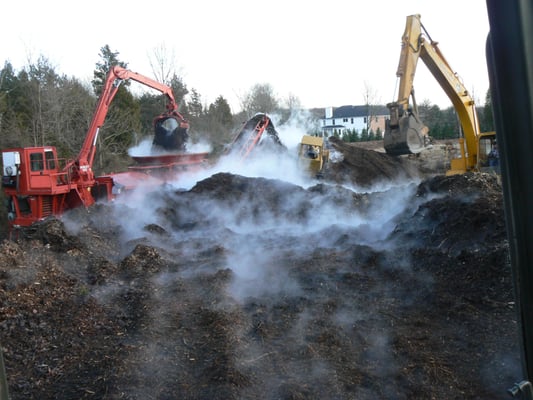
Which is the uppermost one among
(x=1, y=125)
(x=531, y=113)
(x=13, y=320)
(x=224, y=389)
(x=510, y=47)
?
(x=1, y=125)

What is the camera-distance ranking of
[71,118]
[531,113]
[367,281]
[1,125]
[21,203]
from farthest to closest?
[71,118] → [1,125] → [21,203] → [367,281] → [531,113]

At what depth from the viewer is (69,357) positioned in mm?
4488

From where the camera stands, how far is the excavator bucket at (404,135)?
1344 centimetres

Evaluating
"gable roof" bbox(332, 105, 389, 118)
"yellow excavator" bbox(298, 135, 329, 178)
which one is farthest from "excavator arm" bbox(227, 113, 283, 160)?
"gable roof" bbox(332, 105, 389, 118)

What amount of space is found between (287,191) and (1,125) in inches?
541

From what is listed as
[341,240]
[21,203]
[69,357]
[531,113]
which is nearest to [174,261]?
[341,240]

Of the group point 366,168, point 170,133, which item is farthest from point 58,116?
point 366,168

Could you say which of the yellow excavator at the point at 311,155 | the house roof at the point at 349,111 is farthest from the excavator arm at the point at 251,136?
the house roof at the point at 349,111

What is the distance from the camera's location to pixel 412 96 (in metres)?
13.6

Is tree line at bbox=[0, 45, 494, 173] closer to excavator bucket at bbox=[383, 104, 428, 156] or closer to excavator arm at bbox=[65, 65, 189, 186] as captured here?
excavator bucket at bbox=[383, 104, 428, 156]

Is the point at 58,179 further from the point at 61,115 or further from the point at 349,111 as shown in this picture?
the point at 349,111

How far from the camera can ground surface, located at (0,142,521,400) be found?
12.7 feet

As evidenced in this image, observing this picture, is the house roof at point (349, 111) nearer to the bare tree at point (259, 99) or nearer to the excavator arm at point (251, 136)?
the bare tree at point (259, 99)

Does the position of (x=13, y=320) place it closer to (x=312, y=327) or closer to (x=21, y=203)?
(x=312, y=327)
